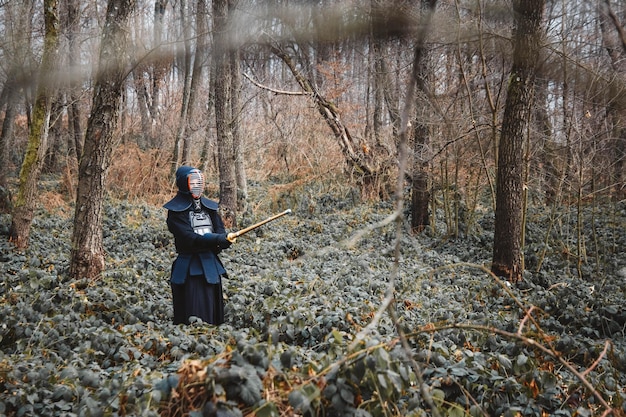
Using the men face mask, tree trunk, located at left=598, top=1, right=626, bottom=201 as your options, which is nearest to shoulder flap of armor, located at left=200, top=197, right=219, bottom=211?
the men face mask

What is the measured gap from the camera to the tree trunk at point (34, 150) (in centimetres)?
770

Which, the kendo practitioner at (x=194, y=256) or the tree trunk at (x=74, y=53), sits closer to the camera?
the kendo practitioner at (x=194, y=256)

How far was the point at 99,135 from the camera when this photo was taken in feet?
19.9

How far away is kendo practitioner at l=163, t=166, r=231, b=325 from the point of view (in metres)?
5.07

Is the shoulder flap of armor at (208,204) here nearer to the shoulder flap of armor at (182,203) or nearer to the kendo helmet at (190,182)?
the shoulder flap of armor at (182,203)

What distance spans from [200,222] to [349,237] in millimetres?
3142

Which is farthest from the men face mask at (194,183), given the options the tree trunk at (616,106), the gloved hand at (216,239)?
the tree trunk at (616,106)

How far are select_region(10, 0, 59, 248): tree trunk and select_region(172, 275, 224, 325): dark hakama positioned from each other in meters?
4.63

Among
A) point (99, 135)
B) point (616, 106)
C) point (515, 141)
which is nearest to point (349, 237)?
point (515, 141)

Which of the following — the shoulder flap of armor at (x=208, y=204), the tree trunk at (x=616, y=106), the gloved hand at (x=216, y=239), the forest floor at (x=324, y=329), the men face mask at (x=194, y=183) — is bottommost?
the forest floor at (x=324, y=329)

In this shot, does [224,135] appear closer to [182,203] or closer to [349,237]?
[349,237]

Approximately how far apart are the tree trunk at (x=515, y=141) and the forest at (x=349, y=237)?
3cm

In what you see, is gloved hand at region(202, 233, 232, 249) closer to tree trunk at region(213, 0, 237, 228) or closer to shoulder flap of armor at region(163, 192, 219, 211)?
shoulder flap of armor at region(163, 192, 219, 211)

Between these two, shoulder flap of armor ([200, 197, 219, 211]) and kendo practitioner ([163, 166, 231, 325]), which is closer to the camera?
kendo practitioner ([163, 166, 231, 325])
